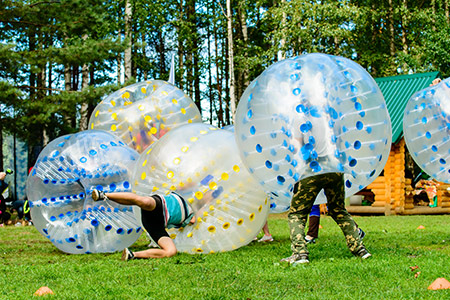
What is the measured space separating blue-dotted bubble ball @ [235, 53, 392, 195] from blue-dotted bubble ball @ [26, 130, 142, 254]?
213 centimetres

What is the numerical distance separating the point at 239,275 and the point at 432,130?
3703 millimetres

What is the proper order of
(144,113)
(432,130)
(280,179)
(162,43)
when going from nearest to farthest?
(280,179) < (432,130) < (144,113) < (162,43)

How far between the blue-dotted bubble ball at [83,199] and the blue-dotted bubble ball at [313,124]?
6.98 feet

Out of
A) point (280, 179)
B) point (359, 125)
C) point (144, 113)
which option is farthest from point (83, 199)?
point (359, 125)

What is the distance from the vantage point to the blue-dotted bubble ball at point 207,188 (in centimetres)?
666

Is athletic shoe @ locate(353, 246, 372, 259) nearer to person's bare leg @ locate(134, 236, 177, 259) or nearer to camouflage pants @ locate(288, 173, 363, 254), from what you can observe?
camouflage pants @ locate(288, 173, 363, 254)

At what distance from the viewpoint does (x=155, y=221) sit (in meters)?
6.43

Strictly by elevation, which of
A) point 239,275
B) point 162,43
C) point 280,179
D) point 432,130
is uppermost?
point 162,43

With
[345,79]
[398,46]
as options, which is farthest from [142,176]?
[398,46]

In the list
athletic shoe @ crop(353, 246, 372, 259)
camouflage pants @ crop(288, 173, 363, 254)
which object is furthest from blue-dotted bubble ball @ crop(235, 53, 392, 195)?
athletic shoe @ crop(353, 246, 372, 259)

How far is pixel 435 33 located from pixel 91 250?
2007 centimetres

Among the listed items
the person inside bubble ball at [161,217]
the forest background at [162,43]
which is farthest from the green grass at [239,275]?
the forest background at [162,43]

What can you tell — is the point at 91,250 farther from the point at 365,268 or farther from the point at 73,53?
the point at 73,53

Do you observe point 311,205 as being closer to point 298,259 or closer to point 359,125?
point 298,259
